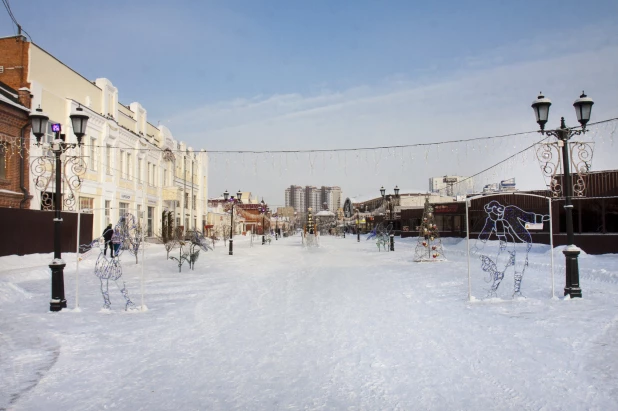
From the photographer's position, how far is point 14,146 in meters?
19.7

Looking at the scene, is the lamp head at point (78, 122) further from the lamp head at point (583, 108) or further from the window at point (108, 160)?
the window at point (108, 160)

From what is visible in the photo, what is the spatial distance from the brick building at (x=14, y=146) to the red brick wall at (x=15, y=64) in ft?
2.24

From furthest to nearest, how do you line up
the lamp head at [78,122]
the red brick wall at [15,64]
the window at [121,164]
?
the window at [121,164]
the red brick wall at [15,64]
the lamp head at [78,122]

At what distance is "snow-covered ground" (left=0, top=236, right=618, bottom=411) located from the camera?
4.60 m

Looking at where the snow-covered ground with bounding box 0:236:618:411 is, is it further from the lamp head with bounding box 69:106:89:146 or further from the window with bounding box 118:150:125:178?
the window with bounding box 118:150:125:178

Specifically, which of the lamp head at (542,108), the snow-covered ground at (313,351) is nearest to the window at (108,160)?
the snow-covered ground at (313,351)

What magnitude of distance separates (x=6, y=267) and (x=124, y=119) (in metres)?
18.9

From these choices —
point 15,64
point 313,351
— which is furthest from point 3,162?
point 313,351

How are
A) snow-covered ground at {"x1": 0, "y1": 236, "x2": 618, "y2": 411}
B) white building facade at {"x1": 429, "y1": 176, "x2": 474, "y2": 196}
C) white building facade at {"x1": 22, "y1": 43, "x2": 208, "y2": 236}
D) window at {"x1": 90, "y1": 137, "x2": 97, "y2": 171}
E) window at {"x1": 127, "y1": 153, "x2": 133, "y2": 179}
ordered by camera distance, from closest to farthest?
1. snow-covered ground at {"x1": 0, "y1": 236, "x2": 618, "y2": 411}
2. white building facade at {"x1": 22, "y1": 43, "x2": 208, "y2": 236}
3. window at {"x1": 90, "y1": 137, "x2": 97, "y2": 171}
4. window at {"x1": 127, "y1": 153, "x2": 133, "y2": 179}
5. white building facade at {"x1": 429, "y1": 176, "x2": 474, "y2": 196}

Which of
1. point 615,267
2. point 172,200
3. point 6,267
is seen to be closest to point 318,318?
point 615,267

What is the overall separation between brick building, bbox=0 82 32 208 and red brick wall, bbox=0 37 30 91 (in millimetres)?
683

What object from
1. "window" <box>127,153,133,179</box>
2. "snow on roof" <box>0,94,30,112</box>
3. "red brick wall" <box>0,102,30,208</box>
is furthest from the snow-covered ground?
"window" <box>127,153,133,179</box>

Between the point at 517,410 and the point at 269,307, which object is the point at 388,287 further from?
the point at 517,410

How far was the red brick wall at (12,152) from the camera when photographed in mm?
19312
